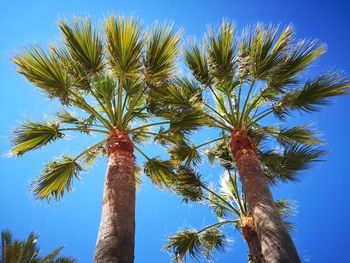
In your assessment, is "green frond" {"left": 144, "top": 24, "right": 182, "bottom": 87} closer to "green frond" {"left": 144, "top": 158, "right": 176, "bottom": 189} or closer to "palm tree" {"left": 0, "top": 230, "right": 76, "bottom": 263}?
"green frond" {"left": 144, "top": 158, "right": 176, "bottom": 189}

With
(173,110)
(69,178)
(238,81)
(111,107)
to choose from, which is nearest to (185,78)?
(173,110)

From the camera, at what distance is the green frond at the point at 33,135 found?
6.99m

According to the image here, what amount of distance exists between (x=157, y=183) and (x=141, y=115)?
2050mm

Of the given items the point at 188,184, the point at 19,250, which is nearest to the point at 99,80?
the point at 188,184

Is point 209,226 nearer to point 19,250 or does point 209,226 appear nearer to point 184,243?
point 184,243

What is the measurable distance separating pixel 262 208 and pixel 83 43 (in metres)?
4.49

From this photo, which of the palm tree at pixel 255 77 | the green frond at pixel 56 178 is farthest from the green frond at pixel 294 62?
the green frond at pixel 56 178

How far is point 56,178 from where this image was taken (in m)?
7.43

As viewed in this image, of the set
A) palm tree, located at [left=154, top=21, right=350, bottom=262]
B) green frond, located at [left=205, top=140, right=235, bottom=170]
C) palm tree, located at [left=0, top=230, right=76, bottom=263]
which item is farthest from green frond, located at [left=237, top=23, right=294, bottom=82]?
palm tree, located at [left=0, top=230, right=76, bottom=263]

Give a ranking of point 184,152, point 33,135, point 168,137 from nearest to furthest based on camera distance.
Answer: point 33,135, point 168,137, point 184,152

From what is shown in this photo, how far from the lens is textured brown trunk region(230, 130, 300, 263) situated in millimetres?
4875

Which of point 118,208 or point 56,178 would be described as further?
point 56,178

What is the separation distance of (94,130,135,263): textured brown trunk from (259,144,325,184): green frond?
402cm

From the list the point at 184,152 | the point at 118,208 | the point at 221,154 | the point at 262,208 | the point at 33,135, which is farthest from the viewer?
the point at 221,154
